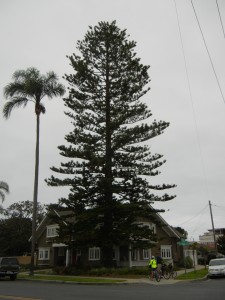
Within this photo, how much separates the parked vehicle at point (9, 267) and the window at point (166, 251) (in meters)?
20.4

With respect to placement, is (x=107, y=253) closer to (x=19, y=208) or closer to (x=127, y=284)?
(x=127, y=284)

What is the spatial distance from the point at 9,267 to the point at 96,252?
14559mm

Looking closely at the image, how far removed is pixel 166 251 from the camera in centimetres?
4294

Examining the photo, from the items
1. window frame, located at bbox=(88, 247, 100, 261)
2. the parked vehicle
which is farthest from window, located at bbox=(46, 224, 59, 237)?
the parked vehicle

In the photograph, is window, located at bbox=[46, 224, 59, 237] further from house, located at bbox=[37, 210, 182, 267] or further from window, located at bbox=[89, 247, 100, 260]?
window, located at bbox=[89, 247, 100, 260]

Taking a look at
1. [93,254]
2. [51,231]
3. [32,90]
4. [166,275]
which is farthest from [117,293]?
[51,231]

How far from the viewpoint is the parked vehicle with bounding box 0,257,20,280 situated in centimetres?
2531

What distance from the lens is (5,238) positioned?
60.5m

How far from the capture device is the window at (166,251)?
42484mm

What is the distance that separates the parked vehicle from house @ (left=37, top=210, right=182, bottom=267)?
1183cm

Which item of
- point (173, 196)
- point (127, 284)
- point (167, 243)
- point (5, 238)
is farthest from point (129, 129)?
point (5, 238)

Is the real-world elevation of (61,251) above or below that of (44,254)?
above

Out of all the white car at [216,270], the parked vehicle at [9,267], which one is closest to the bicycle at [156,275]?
the white car at [216,270]

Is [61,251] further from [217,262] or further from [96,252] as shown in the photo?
[217,262]
